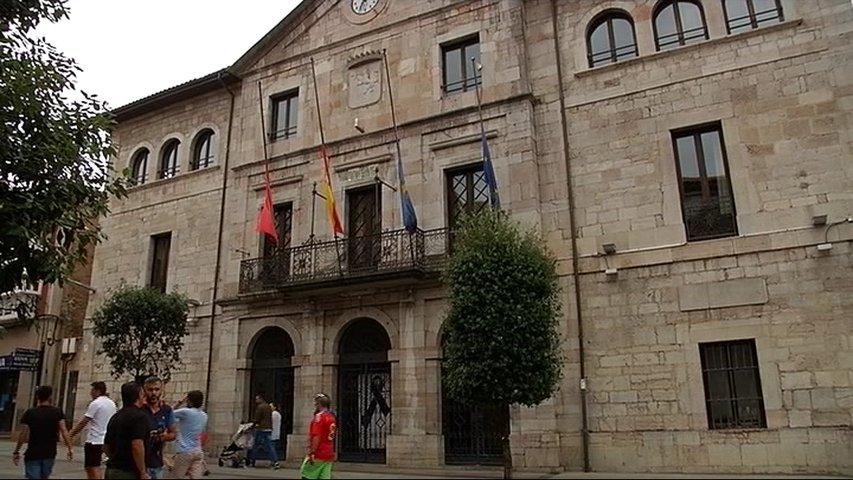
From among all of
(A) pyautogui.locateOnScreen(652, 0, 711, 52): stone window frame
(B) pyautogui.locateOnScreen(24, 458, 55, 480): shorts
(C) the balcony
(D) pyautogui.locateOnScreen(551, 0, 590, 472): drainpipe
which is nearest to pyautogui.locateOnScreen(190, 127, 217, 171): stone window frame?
(C) the balcony

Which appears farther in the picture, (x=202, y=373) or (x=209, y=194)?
(x=209, y=194)

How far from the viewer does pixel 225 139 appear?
19641mm

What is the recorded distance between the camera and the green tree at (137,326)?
16.3 metres

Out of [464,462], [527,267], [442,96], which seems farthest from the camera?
[442,96]

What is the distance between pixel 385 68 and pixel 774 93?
9.02 metres

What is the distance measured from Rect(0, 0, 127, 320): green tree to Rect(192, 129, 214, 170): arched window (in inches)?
318

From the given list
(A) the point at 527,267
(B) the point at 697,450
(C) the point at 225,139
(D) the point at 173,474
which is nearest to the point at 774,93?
(A) the point at 527,267

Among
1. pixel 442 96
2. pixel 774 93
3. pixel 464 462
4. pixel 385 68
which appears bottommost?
pixel 464 462

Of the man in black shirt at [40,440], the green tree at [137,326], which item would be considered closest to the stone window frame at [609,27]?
the green tree at [137,326]

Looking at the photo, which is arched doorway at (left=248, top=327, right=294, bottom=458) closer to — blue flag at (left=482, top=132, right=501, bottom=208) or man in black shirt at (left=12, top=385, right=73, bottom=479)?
blue flag at (left=482, top=132, right=501, bottom=208)

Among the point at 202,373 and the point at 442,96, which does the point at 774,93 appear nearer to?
the point at 442,96

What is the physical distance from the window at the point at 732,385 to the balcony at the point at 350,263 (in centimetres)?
567

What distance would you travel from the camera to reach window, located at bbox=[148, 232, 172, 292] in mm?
19969

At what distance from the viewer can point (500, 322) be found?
11273 mm
